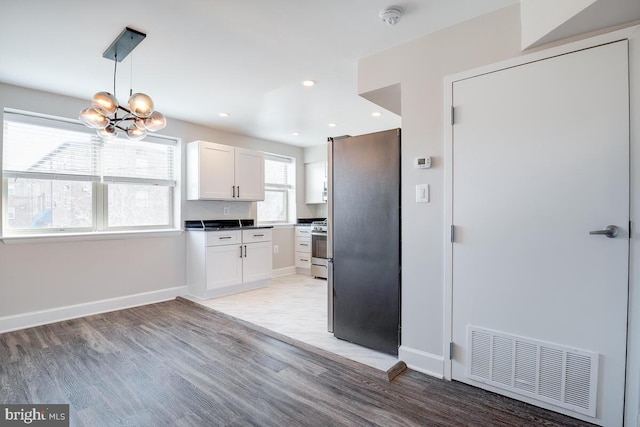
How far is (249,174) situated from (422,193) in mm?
3226

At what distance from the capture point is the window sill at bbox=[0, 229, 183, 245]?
10.4 feet

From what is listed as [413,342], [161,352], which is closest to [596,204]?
[413,342]

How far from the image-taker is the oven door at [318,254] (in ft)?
17.7

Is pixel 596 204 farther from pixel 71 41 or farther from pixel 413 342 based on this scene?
pixel 71 41

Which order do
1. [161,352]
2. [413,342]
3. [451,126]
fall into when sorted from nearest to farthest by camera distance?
[451,126]
[413,342]
[161,352]

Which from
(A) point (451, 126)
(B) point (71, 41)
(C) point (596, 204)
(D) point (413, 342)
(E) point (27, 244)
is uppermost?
(B) point (71, 41)

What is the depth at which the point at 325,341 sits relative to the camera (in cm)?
279

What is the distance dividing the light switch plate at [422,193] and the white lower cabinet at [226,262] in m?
2.81

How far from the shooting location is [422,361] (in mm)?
2303

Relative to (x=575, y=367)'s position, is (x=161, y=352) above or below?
below

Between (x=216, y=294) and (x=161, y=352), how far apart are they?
1632 mm

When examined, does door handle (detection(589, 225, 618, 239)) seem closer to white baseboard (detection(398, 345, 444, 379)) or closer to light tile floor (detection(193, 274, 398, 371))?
white baseboard (detection(398, 345, 444, 379))

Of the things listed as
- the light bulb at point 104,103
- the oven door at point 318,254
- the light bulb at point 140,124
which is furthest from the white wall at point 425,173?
the oven door at point 318,254

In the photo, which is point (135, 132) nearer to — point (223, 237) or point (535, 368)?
point (223, 237)
